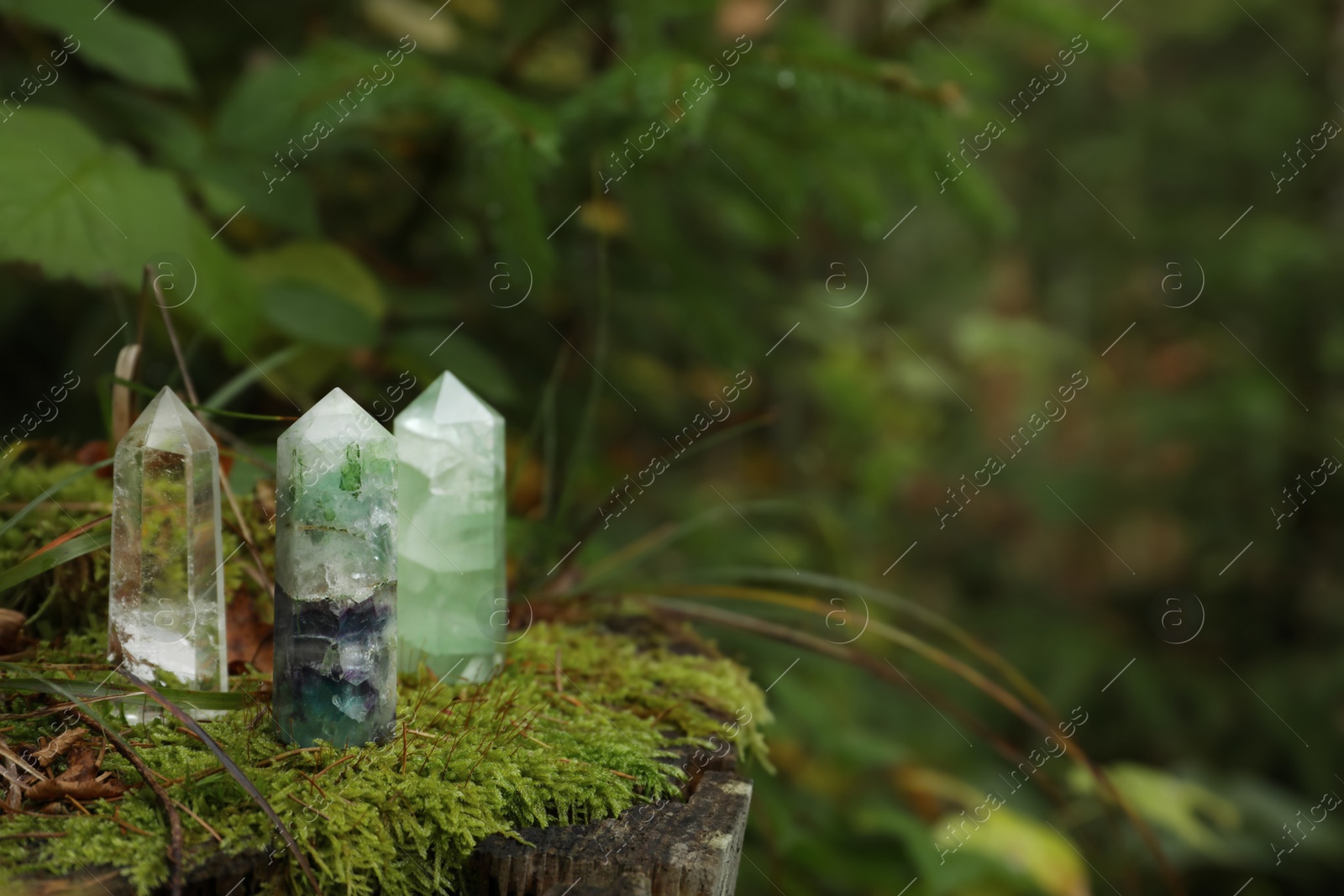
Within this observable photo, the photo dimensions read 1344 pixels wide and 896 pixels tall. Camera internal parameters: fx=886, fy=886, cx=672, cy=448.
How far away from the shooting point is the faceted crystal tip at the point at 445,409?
103cm

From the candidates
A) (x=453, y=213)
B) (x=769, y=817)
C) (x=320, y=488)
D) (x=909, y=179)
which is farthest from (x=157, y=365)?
(x=909, y=179)

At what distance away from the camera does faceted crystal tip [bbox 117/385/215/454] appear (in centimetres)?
87

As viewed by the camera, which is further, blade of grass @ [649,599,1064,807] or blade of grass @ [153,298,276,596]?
blade of grass @ [649,599,1064,807]

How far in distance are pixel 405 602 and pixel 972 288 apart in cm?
425

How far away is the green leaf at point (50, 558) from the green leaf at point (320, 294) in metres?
0.60

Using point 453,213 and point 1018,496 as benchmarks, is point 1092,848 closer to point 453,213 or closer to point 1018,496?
point 1018,496

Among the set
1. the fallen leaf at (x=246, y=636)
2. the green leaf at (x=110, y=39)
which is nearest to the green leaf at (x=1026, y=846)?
the fallen leaf at (x=246, y=636)

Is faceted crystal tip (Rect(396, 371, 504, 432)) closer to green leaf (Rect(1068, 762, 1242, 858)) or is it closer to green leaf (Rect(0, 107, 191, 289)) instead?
green leaf (Rect(0, 107, 191, 289))

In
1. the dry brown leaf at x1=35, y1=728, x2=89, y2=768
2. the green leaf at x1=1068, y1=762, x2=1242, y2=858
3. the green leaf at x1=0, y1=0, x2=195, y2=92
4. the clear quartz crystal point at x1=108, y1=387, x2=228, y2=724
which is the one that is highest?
the green leaf at x1=0, y1=0, x2=195, y2=92

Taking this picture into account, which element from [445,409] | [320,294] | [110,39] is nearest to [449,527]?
[445,409]

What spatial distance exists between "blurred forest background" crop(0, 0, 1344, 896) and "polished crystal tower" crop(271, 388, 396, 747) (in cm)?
33

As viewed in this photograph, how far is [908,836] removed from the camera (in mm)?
1533

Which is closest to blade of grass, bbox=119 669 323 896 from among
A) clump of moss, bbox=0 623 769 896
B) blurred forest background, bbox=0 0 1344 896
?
clump of moss, bbox=0 623 769 896

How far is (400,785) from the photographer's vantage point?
2.75 feet
